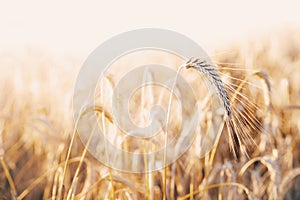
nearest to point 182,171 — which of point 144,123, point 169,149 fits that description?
point 169,149

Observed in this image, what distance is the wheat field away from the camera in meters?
1.52

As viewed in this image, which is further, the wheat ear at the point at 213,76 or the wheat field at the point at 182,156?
the wheat field at the point at 182,156

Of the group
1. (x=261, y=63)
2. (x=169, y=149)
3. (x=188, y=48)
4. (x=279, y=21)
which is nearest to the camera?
(x=188, y=48)

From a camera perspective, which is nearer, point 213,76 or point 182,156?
point 213,76

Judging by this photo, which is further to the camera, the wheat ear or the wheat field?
the wheat field

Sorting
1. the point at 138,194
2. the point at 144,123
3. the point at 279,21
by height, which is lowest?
the point at 138,194

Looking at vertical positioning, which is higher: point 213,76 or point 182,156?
point 213,76

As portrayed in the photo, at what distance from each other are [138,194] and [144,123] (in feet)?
0.98

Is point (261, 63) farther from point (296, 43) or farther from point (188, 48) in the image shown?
point (188, 48)

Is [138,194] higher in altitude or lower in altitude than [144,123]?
lower

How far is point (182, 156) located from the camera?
2.16 meters

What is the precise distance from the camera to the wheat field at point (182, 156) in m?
1.52

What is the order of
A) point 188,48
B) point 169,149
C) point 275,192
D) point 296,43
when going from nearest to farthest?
point 188,48 < point 275,192 < point 169,149 < point 296,43

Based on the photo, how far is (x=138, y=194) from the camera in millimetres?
1755
